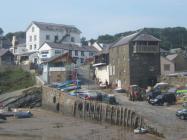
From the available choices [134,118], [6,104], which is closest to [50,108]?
[6,104]

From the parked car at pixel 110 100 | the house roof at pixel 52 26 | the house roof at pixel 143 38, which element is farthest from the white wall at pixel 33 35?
the parked car at pixel 110 100

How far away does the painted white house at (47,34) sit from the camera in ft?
386

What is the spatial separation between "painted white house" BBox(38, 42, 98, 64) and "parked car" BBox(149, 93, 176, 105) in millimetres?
46174

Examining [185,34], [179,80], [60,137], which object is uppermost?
[185,34]

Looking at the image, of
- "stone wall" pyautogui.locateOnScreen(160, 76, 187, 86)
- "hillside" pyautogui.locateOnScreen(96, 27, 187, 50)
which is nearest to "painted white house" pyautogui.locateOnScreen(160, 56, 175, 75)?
"stone wall" pyautogui.locateOnScreen(160, 76, 187, 86)

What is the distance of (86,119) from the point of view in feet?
187

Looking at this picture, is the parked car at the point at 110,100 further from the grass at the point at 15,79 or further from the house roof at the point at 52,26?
the house roof at the point at 52,26

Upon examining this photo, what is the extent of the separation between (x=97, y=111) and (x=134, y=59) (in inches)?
829

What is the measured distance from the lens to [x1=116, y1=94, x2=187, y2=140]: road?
131 ft

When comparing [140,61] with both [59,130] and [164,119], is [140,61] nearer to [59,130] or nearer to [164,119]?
[164,119]

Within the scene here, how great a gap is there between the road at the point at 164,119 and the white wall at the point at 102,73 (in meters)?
26.8

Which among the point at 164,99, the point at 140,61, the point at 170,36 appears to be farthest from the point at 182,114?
the point at 170,36

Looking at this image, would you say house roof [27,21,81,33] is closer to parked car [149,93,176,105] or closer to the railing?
the railing

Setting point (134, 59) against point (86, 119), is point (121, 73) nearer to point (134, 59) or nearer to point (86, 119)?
point (134, 59)
